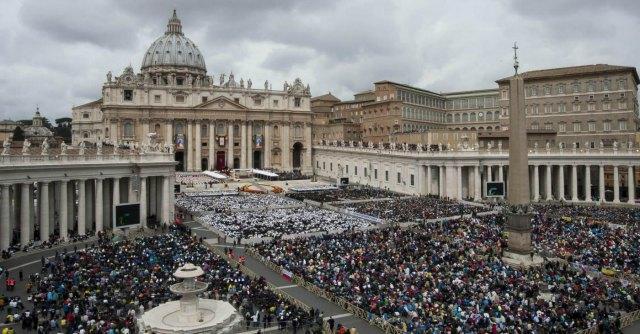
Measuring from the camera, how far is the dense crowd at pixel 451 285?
64.3 ft

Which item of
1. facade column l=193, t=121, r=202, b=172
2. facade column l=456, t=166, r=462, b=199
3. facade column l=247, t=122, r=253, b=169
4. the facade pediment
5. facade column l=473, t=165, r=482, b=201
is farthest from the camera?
facade column l=247, t=122, r=253, b=169

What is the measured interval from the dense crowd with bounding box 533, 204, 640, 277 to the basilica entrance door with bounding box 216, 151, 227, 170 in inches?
2531

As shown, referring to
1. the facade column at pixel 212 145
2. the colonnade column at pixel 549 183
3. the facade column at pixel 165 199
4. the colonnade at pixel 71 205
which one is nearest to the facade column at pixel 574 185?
the colonnade column at pixel 549 183

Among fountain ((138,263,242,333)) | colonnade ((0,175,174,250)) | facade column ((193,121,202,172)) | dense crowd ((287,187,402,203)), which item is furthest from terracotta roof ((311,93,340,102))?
fountain ((138,263,242,333))

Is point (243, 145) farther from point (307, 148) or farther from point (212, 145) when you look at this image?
point (307, 148)

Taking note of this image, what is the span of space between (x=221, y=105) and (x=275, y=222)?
58.5m

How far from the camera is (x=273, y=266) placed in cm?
2941

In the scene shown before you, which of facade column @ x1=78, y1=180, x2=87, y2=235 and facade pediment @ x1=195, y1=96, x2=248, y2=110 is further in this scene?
facade pediment @ x1=195, y1=96, x2=248, y2=110

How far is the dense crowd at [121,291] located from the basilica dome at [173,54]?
94.8m

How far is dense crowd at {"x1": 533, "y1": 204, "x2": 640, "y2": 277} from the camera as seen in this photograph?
28.1m

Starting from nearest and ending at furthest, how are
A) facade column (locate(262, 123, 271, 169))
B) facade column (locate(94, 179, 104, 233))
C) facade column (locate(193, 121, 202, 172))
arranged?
facade column (locate(94, 179, 104, 233)), facade column (locate(193, 121, 202, 172)), facade column (locate(262, 123, 271, 169))

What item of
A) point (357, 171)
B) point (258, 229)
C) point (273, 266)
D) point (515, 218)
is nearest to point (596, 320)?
point (515, 218)

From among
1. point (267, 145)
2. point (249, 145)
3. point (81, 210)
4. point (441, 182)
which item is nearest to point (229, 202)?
point (81, 210)

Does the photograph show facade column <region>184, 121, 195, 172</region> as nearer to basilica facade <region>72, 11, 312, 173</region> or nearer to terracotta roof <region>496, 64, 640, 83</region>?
basilica facade <region>72, 11, 312, 173</region>
